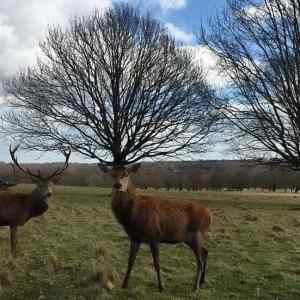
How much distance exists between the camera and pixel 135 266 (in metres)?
8.45

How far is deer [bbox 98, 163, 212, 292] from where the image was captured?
7504 millimetres

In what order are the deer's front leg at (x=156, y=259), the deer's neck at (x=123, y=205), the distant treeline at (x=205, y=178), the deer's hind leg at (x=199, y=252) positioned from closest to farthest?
the deer's front leg at (x=156, y=259) → the deer's hind leg at (x=199, y=252) → the deer's neck at (x=123, y=205) → the distant treeline at (x=205, y=178)

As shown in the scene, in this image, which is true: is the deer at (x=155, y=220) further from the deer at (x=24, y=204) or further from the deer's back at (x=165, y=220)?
the deer at (x=24, y=204)

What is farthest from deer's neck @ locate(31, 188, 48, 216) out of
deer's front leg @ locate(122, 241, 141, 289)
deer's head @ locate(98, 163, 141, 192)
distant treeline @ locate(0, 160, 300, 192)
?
distant treeline @ locate(0, 160, 300, 192)

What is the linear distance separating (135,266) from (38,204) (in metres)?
3.09

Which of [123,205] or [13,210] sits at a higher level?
[123,205]

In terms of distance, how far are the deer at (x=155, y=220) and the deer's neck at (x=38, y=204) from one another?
3.07 metres

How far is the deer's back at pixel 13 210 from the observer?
9906mm

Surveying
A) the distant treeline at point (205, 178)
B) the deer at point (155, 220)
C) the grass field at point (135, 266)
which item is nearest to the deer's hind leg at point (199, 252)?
the deer at point (155, 220)

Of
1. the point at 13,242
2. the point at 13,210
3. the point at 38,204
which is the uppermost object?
the point at 38,204

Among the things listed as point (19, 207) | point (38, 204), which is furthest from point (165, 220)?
point (19, 207)

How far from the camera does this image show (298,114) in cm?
1789

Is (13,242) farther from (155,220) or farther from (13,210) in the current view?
(155,220)

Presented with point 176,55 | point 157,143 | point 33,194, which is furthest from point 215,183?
point 33,194
